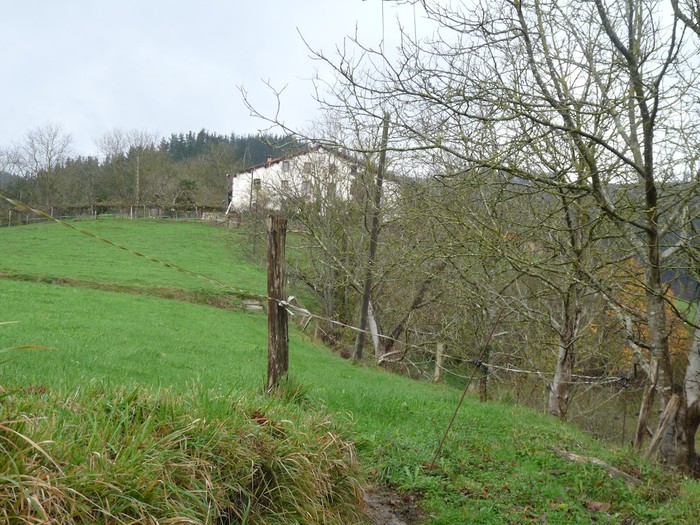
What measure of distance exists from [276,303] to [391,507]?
2127 millimetres

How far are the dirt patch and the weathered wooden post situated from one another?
4.65 feet

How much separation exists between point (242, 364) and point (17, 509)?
1007 centimetres

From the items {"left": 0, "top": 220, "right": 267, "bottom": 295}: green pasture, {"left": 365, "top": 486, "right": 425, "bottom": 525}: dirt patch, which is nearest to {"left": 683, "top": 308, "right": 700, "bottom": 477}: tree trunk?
Result: {"left": 365, "top": 486, "right": 425, "bottom": 525}: dirt patch

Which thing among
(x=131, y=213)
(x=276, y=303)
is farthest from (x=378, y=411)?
(x=131, y=213)

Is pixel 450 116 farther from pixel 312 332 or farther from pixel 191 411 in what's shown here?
pixel 312 332

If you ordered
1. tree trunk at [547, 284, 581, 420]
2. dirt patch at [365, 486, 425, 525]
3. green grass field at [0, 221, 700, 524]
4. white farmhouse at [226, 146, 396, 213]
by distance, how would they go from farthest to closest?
white farmhouse at [226, 146, 396, 213]
tree trunk at [547, 284, 581, 420]
green grass field at [0, 221, 700, 524]
dirt patch at [365, 486, 425, 525]

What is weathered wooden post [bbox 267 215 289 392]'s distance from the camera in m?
5.86

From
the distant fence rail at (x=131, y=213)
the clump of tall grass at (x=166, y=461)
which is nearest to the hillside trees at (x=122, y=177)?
the distant fence rail at (x=131, y=213)

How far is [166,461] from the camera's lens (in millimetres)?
3301

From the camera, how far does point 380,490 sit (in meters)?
5.49

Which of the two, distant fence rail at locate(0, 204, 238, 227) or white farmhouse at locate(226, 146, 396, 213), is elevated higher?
white farmhouse at locate(226, 146, 396, 213)

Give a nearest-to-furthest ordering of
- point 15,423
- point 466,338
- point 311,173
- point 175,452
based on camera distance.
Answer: point 15,423, point 175,452, point 466,338, point 311,173

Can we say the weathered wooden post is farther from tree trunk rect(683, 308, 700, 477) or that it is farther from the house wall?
the house wall

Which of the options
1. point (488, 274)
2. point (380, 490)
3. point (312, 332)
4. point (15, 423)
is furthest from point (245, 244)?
point (15, 423)
